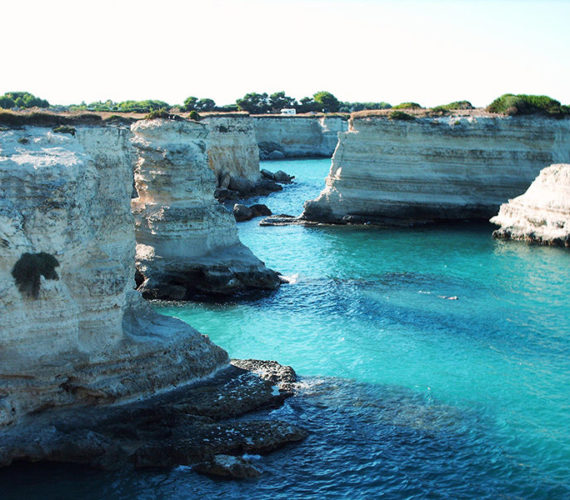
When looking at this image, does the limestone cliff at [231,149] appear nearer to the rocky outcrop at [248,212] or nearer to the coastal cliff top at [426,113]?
the rocky outcrop at [248,212]

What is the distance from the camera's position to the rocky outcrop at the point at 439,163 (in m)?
37.7

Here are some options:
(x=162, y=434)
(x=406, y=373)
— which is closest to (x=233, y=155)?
(x=406, y=373)

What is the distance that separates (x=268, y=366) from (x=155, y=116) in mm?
12913

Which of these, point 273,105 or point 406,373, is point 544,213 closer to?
point 406,373

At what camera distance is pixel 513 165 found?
37969 millimetres

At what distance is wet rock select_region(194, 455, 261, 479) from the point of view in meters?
11.7

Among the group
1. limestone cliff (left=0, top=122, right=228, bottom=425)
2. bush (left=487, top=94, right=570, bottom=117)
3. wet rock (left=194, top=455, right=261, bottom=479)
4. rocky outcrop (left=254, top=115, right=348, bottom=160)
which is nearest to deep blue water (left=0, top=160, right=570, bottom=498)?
wet rock (left=194, top=455, right=261, bottom=479)

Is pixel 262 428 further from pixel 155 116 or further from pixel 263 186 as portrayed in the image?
pixel 263 186

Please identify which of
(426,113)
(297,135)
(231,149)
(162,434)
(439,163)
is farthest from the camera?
(297,135)

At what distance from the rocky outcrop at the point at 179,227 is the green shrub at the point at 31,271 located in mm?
10995

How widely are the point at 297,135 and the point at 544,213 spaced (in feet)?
199

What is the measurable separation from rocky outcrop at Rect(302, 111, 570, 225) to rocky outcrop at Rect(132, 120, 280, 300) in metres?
14.8

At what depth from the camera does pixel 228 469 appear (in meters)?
11.8

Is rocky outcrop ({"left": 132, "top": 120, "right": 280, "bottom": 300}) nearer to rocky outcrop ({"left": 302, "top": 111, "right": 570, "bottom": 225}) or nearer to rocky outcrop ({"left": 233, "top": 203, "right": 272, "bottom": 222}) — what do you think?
rocky outcrop ({"left": 302, "top": 111, "right": 570, "bottom": 225})
